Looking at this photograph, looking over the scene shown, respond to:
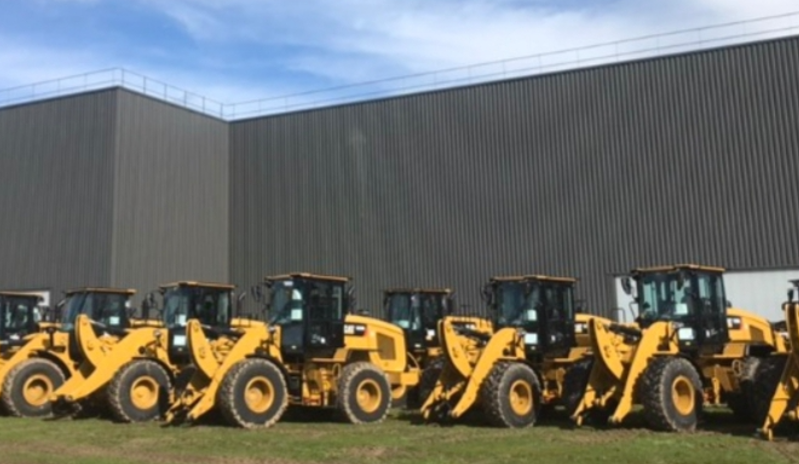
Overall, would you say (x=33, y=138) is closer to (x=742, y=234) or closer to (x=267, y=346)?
(x=267, y=346)

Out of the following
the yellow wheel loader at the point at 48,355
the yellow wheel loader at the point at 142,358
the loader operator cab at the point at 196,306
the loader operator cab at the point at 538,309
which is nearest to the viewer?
the loader operator cab at the point at 538,309

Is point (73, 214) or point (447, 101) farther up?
point (447, 101)

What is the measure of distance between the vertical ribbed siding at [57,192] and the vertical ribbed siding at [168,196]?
619 mm

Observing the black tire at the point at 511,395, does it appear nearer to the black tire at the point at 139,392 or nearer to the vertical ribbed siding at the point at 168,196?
the black tire at the point at 139,392

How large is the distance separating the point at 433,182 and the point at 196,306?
50.2 ft

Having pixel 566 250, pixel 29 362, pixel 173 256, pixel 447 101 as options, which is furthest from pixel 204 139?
pixel 29 362

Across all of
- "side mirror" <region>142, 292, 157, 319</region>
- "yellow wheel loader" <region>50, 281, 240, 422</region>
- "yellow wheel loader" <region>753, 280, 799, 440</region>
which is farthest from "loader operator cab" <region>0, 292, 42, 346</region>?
"yellow wheel loader" <region>753, 280, 799, 440</region>

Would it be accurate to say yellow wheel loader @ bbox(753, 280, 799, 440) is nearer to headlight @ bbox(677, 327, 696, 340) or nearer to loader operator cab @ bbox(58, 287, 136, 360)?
headlight @ bbox(677, 327, 696, 340)

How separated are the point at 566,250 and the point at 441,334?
15.9 meters

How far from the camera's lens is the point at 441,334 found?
17.7 m

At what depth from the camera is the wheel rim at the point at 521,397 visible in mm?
17031

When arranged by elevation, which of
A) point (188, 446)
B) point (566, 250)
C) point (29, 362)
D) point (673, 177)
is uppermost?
point (673, 177)

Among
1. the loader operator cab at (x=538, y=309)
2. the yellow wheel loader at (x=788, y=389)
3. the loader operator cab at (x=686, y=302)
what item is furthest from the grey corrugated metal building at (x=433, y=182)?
the yellow wheel loader at (x=788, y=389)

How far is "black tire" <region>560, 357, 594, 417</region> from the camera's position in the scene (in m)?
16.7
